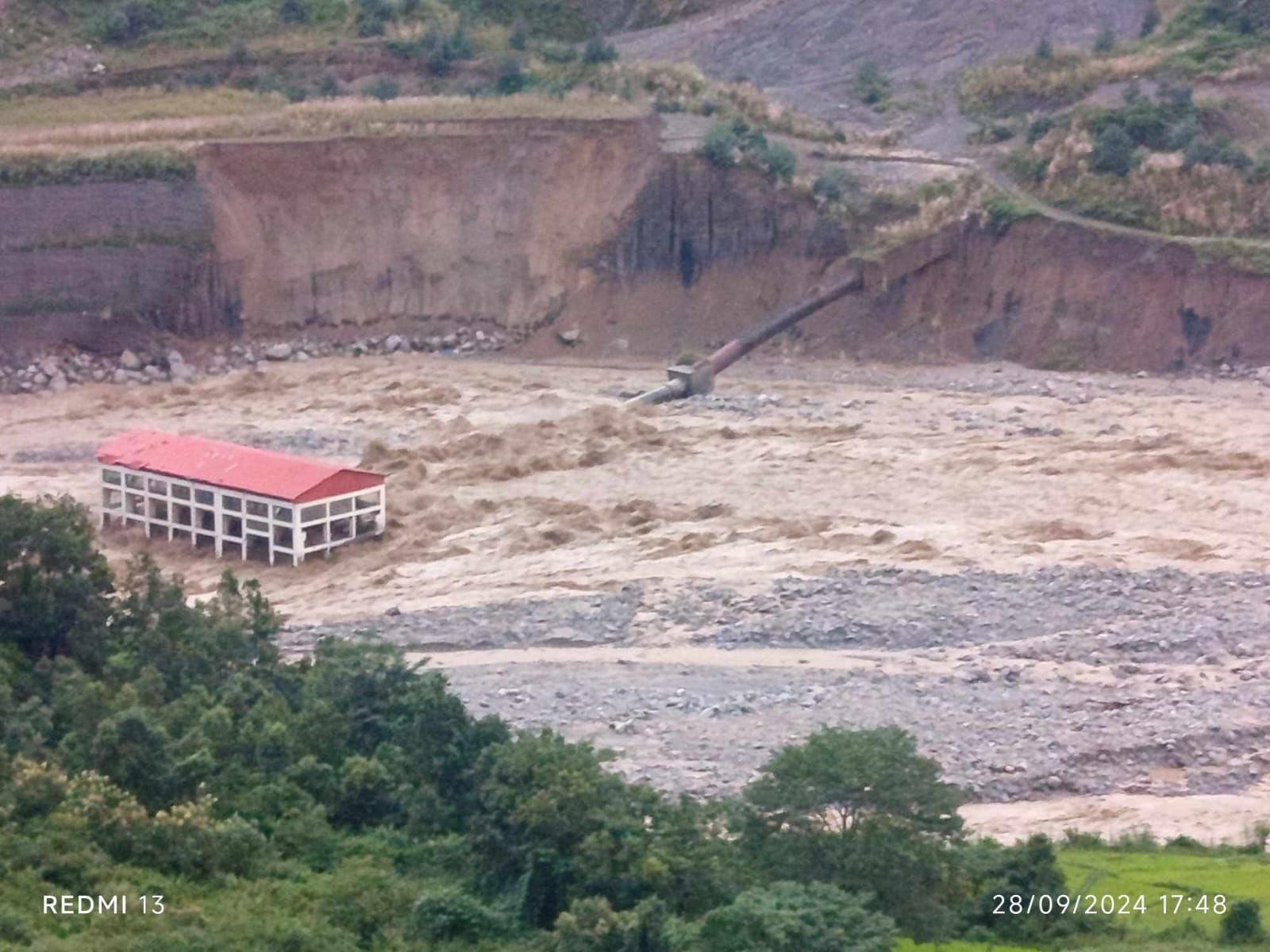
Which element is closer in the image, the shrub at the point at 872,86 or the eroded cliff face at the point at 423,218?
the eroded cliff face at the point at 423,218

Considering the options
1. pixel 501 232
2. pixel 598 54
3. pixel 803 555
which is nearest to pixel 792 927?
pixel 803 555

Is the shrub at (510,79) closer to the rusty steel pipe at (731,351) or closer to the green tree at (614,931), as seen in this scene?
the rusty steel pipe at (731,351)

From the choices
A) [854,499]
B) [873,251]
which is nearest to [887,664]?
[854,499]

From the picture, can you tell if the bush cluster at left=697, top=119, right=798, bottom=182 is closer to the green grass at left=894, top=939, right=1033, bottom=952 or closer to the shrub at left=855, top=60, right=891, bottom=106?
the shrub at left=855, top=60, right=891, bottom=106

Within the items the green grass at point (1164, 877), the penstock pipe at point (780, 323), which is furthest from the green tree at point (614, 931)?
the penstock pipe at point (780, 323)

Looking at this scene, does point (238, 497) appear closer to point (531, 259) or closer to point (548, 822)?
point (531, 259)

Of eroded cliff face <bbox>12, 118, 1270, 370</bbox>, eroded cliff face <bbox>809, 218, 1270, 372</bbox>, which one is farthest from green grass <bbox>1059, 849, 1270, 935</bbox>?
eroded cliff face <bbox>12, 118, 1270, 370</bbox>

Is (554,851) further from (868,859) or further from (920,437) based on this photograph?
(920,437)
